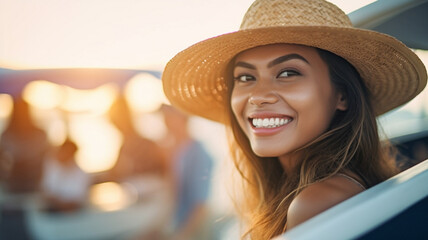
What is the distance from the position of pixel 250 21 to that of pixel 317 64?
30 centimetres

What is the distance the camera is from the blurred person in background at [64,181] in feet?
15.3

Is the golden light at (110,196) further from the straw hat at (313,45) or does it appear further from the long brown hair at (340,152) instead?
the long brown hair at (340,152)

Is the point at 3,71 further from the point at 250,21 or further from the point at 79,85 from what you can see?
the point at 250,21

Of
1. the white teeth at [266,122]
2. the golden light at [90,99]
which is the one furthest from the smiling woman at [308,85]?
the golden light at [90,99]

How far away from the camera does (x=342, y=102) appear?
1535 mm

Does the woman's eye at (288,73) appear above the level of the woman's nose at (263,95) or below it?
above

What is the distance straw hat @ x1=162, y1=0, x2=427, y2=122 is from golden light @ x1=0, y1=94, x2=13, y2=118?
3.23 metres

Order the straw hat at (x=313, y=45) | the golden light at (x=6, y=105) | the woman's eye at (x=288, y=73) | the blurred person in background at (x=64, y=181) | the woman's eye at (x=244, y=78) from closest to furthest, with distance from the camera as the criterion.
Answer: the straw hat at (x=313, y=45) < the woman's eye at (x=288, y=73) < the woman's eye at (x=244, y=78) < the golden light at (x=6, y=105) < the blurred person in background at (x=64, y=181)

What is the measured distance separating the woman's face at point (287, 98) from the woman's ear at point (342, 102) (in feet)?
0.09

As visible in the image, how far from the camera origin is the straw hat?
1.33 m

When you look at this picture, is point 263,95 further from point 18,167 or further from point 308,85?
point 18,167

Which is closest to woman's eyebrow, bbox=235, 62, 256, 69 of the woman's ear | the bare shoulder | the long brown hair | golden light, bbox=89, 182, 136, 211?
the long brown hair

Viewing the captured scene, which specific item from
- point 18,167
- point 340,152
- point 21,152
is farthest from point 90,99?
point 340,152

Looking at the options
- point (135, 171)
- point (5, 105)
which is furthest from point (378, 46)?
point (5, 105)
